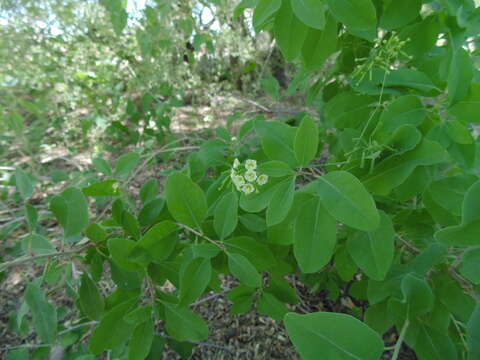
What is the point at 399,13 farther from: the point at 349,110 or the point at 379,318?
the point at 379,318

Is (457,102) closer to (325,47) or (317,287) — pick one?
(325,47)

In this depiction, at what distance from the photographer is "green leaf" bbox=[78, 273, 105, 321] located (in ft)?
2.97

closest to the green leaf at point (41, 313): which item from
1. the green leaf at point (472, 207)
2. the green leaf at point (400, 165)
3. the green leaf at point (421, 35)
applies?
the green leaf at point (400, 165)

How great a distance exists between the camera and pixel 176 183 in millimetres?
783

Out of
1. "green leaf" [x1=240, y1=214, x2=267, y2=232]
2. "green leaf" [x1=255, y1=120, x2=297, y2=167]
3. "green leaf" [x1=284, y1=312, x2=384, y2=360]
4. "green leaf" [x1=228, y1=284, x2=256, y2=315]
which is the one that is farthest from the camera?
"green leaf" [x1=228, y1=284, x2=256, y2=315]

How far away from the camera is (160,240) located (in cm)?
82

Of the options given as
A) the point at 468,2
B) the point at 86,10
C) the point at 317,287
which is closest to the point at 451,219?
the point at 468,2

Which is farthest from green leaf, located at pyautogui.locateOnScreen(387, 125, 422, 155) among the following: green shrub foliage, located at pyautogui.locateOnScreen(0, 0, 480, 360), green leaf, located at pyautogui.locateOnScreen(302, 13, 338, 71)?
green leaf, located at pyautogui.locateOnScreen(302, 13, 338, 71)

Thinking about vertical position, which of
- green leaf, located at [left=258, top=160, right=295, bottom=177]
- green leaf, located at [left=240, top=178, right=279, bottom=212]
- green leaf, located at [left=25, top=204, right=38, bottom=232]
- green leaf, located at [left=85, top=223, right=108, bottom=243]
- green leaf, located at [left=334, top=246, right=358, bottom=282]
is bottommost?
green leaf, located at [left=334, top=246, right=358, bottom=282]

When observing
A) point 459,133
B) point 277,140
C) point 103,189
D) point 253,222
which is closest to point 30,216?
point 103,189

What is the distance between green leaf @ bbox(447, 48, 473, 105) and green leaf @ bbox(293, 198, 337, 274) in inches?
16.4

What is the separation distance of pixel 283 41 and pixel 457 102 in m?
0.47

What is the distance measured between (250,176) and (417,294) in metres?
0.49

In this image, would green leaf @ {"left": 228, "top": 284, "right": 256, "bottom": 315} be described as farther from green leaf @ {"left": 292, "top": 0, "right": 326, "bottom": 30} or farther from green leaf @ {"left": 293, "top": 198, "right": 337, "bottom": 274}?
green leaf @ {"left": 292, "top": 0, "right": 326, "bottom": 30}
